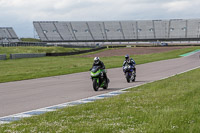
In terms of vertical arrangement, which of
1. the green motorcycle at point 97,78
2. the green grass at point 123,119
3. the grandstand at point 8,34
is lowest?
the green grass at point 123,119

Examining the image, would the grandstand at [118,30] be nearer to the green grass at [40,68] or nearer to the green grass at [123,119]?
the green grass at [40,68]

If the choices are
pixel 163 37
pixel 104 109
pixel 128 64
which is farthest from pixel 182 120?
pixel 163 37

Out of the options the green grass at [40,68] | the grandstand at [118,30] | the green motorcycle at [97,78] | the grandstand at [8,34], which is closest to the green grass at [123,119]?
the green motorcycle at [97,78]

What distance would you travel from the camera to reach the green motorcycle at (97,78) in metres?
15.5

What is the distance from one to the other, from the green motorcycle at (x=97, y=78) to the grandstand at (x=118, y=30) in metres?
88.4

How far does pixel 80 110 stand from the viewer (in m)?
9.24

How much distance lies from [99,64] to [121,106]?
6.36m

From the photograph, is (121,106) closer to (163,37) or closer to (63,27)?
(163,37)

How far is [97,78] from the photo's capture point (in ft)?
51.4

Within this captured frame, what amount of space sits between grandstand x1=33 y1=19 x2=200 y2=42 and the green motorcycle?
3480 inches

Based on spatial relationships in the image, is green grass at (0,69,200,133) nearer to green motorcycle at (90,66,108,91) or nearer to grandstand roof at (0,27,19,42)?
green motorcycle at (90,66,108,91)

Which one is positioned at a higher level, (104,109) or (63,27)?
(63,27)

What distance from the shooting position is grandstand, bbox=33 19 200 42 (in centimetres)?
10631

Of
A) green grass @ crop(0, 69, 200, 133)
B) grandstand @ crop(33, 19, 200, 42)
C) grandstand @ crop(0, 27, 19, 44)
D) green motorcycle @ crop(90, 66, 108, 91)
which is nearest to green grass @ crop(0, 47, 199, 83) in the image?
green motorcycle @ crop(90, 66, 108, 91)
